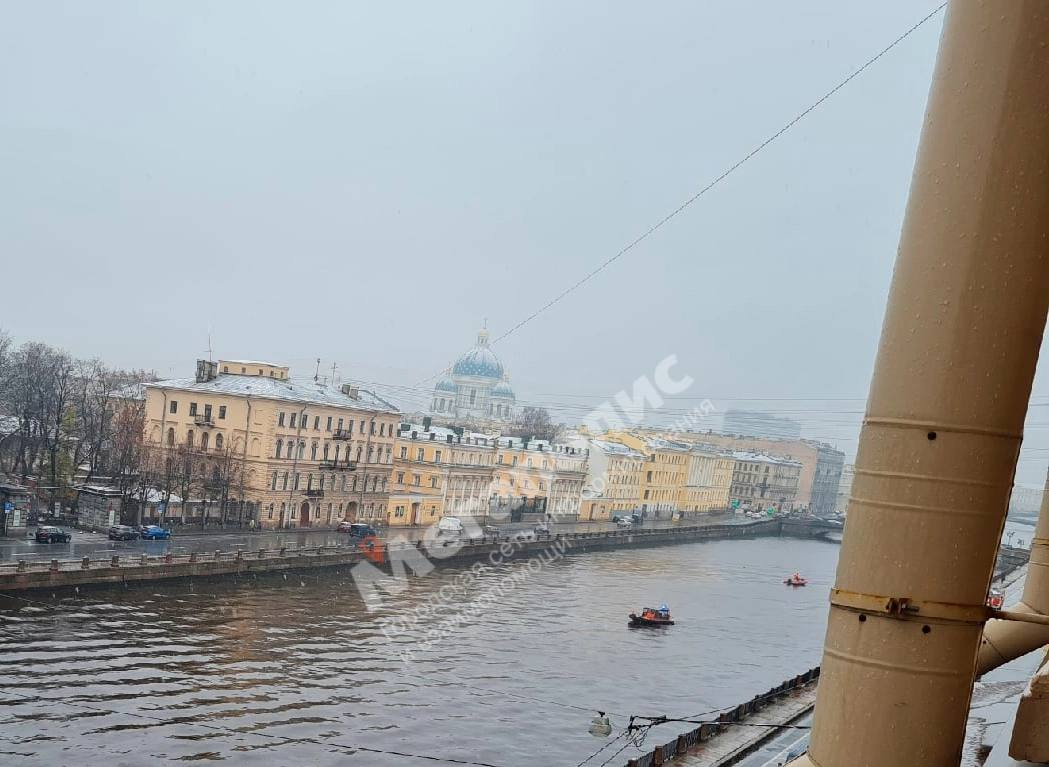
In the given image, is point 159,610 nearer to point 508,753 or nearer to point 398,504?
point 508,753

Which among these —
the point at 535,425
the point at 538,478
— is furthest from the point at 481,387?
the point at 538,478

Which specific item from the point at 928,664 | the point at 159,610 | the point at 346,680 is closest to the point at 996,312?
the point at 928,664

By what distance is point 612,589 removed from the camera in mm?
25594

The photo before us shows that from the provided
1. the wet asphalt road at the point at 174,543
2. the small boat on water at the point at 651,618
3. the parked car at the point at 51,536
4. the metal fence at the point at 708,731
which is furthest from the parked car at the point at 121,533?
the metal fence at the point at 708,731

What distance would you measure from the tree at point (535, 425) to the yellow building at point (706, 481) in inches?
274

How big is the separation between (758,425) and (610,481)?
60047 millimetres

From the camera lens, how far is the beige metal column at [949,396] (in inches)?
57.0

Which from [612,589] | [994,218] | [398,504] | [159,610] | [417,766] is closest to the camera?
[994,218]

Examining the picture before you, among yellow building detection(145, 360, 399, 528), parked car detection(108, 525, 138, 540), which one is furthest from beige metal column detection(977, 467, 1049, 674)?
yellow building detection(145, 360, 399, 528)

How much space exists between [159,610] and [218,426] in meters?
10.3

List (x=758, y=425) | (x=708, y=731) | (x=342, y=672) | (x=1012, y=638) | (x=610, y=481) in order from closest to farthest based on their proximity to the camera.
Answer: (x=1012, y=638), (x=708, y=731), (x=342, y=672), (x=610, y=481), (x=758, y=425)

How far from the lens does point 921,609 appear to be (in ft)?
4.88

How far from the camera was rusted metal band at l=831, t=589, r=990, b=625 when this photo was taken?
1488mm

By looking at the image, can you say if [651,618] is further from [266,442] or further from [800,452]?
[800,452]
